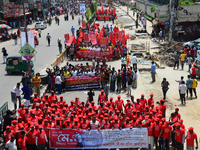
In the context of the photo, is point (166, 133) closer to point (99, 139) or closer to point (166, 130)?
point (166, 130)

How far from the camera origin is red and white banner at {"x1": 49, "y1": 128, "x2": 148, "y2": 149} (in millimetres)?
10547

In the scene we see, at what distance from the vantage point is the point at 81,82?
1880 cm

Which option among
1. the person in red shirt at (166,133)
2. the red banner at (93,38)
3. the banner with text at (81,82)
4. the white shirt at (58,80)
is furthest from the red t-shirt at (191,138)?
the red banner at (93,38)

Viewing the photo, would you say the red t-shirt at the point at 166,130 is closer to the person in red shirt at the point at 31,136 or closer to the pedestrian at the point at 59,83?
the person in red shirt at the point at 31,136

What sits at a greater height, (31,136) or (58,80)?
A: (31,136)

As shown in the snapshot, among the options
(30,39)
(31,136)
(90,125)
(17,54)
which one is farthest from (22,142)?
(17,54)

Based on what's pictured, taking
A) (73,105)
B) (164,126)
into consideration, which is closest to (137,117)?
(164,126)

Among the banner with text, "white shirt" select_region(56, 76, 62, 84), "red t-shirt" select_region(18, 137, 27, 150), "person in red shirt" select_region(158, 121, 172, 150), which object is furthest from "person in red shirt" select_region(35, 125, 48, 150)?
the banner with text

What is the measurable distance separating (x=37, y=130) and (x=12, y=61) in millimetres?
13111

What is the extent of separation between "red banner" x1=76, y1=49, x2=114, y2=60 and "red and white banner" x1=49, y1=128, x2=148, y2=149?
51.8ft

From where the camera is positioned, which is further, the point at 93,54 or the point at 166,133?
the point at 93,54

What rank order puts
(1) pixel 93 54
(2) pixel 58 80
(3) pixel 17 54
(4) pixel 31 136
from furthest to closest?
(3) pixel 17 54 → (1) pixel 93 54 → (2) pixel 58 80 → (4) pixel 31 136

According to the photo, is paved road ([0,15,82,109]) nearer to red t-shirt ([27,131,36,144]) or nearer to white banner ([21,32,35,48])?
white banner ([21,32,35,48])

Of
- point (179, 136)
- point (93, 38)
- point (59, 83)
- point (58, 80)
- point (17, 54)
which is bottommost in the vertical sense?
point (17, 54)
